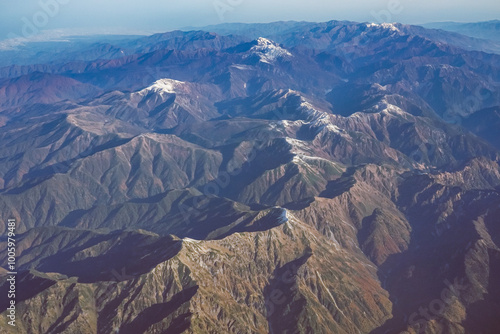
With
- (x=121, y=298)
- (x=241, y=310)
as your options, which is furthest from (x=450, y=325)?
(x=121, y=298)

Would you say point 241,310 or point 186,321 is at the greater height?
point 186,321

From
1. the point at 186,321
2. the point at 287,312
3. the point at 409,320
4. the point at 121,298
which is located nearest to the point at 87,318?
the point at 121,298

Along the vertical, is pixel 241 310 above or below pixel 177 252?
below

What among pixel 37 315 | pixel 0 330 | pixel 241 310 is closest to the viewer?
pixel 0 330

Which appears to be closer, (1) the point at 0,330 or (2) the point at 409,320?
(1) the point at 0,330

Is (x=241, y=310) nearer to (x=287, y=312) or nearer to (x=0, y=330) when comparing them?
(x=287, y=312)

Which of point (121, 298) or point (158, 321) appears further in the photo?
point (121, 298)

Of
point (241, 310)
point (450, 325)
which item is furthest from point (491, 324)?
point (241, 310)

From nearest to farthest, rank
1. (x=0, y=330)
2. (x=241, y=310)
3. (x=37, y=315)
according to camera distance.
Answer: (x=0, y=330) < (x=37, y=315) < (x=241, y=310)

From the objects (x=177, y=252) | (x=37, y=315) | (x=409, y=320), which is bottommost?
(x=409, y=320)

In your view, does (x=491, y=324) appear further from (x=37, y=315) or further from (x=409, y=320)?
(x=37, y=315)
